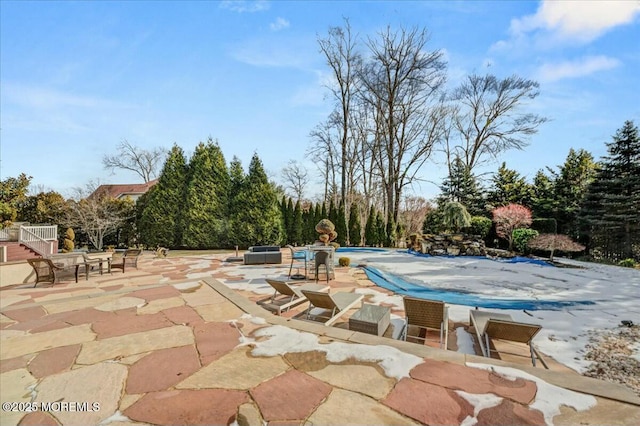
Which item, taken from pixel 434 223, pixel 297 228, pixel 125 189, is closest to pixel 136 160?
pixel 125 189

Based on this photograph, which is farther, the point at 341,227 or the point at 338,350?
the point at 341,227

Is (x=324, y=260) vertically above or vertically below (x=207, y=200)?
below

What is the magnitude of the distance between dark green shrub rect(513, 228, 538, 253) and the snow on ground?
2.62m

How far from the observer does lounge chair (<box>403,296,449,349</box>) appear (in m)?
3.95

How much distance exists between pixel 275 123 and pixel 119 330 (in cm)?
1345

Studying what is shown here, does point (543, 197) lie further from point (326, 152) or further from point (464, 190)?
point (326, 152)

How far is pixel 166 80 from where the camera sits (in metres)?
9.98

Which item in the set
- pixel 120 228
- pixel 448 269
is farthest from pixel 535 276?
pixel 120 228

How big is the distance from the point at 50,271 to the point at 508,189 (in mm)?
22207

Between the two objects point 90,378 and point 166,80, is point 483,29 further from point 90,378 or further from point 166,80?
point 90,378

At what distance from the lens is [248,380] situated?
104 inches

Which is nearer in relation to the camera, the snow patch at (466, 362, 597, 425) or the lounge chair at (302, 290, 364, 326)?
the snow patch at (466, 362, 597, 425)

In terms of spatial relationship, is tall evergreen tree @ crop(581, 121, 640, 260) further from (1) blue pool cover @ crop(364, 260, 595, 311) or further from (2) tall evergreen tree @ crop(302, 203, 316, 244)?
(2) tall evergreen tree @ crop(302, 203, 316, 244)

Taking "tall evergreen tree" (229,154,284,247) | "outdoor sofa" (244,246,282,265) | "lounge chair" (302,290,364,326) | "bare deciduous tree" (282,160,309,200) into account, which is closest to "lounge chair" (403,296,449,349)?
"lounge chair" (302,290,364,326)
